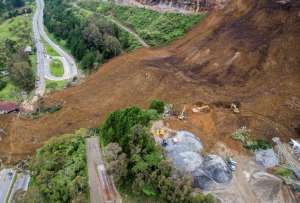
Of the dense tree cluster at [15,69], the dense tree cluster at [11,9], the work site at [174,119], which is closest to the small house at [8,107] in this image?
the work site at [174,119]

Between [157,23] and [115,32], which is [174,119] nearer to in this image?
[157,23]

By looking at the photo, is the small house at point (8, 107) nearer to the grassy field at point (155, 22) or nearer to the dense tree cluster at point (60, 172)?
the dense tree cluster at point (60, 172)

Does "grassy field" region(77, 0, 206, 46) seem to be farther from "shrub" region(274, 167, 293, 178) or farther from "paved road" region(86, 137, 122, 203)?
"shrub" region(274, 167, 293, 178)

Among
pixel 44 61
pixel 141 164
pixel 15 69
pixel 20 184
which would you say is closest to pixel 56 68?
pixel 44 61

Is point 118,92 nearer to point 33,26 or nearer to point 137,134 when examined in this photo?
point 137,134

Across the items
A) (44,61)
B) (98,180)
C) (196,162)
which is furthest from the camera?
(44,61)

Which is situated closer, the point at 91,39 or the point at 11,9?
the point at 91,39

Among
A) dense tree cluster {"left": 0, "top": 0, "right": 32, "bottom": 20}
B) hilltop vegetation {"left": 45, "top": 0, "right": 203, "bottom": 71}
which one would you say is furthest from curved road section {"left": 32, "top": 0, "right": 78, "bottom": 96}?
dense tree cluster {"left": 0, "top": 0, "right": 32, "bottom": 20}
